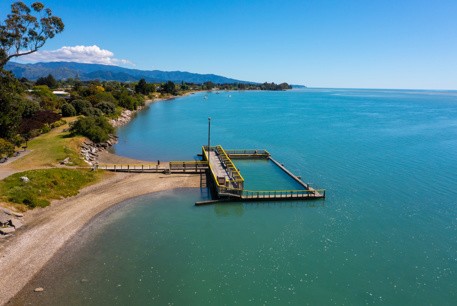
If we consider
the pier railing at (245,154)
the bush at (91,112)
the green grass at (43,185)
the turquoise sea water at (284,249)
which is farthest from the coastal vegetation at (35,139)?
the pier railing at (245,154)

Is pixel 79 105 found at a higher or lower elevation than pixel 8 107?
lower

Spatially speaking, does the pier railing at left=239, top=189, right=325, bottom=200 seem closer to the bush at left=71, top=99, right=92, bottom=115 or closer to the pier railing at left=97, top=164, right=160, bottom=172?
the pier railing at left=97, top=164, right=160, bottom=172

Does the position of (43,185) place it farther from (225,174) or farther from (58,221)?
(225,174)

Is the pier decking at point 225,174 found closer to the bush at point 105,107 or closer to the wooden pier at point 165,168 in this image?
the wooden pier at point 165,168

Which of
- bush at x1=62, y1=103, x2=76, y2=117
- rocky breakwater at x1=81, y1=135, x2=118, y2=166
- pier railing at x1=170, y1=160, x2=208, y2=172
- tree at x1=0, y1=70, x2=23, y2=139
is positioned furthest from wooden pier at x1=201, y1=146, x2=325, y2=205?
bush at x1=62, y1=103, x2=76, y2=117

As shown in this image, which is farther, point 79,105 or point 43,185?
point 79,105

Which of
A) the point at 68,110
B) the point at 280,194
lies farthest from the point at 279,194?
the point at 68,110

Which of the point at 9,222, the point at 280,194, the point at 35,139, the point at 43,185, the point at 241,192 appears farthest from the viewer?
the point at 35,139
